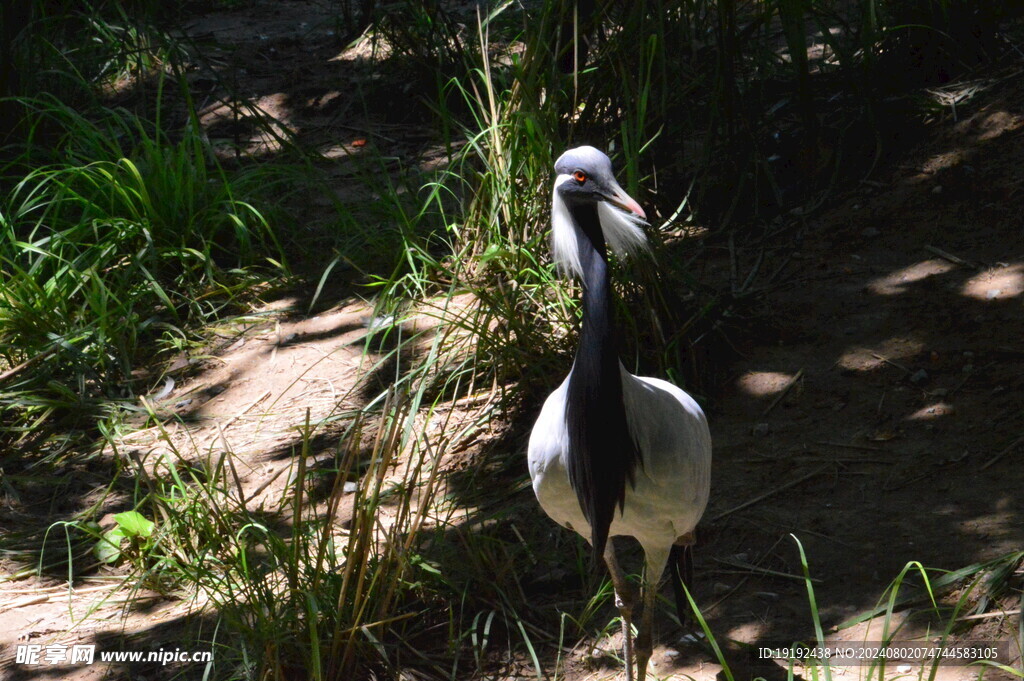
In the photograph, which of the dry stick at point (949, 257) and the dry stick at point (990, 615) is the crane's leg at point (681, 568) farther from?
the dry stick at point (949, 257)

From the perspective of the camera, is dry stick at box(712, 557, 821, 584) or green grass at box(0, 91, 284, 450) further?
green grass at box(0, 91, 284, 450)

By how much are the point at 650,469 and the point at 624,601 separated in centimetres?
50

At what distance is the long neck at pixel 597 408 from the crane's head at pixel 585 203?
0.04 meters

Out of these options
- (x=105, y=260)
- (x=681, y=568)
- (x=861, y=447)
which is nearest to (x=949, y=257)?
(x=861, y=447)

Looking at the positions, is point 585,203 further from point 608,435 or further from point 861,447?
point 861,447

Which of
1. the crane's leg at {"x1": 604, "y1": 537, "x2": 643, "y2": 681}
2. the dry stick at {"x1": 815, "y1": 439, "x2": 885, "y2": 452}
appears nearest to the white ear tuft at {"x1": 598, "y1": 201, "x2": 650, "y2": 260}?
the crane's leg at {"x1": 604, "y1": 537, "x2": 643, "y2": 681}

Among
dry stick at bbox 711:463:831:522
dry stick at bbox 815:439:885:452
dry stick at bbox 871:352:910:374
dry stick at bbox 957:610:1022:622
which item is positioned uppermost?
dry stick at bbox 871:352:910:374

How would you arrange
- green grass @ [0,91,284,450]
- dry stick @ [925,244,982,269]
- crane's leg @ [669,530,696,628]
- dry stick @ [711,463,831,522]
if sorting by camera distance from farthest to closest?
green grass @ [0,91,284,450], dry stick @ [925,244,982,269], dry stick @ [711,463,831,522], crane's leg @ [669,530,696,628]

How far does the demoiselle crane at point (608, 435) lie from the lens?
2.54 metres

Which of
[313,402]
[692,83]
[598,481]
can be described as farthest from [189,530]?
[692,83]

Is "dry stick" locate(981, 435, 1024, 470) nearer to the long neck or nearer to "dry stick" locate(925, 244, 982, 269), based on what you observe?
"dry stick" locate(925, 244, 982, 269)

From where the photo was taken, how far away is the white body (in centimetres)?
267

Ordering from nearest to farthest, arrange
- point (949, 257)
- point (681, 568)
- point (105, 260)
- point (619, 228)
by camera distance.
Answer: point (619, 228)
point (681, 568)
point (949, 257)
point (105, 260)

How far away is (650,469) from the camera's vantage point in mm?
2666
